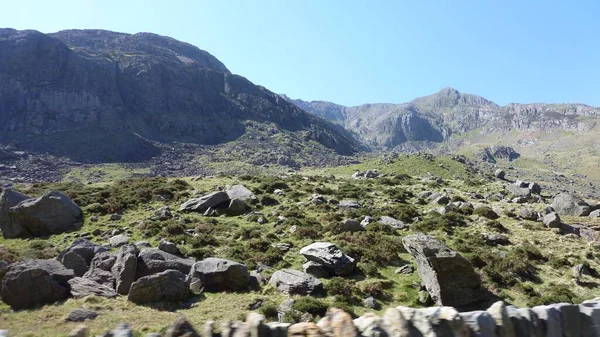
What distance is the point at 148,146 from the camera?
185625mm

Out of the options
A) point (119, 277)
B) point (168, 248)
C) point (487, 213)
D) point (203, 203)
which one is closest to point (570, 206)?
point (487, 213)

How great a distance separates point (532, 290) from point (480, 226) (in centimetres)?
1068

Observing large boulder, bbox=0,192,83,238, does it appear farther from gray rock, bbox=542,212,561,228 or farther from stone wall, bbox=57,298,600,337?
gray rock, bbox=542,212,561,228

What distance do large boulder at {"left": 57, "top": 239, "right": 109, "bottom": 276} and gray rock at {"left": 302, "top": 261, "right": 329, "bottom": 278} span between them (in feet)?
45.9

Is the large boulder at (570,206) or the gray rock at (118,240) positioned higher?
the large boulder at (570,206)

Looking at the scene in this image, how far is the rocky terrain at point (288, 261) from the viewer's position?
17219mm

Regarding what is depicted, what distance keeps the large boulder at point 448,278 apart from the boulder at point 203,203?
24.1 meters

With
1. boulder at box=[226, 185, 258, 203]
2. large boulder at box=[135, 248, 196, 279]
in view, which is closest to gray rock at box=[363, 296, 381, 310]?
large boulder at box=[135, 248, 196, 279]

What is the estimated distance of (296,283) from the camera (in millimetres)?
20438

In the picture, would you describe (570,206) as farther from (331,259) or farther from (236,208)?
(236,208)

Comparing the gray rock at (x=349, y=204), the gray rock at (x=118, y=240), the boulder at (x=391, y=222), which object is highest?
the gray rock at (x=349, y=204)

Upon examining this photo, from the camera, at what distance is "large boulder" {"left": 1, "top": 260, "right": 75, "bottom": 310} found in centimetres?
1870

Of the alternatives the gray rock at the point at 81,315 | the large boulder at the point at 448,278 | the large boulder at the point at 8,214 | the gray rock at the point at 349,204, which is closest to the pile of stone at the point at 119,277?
the gray rock at the point at 81,315

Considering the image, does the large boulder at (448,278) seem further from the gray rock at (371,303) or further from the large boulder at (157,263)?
the large boulder at (157,263)
